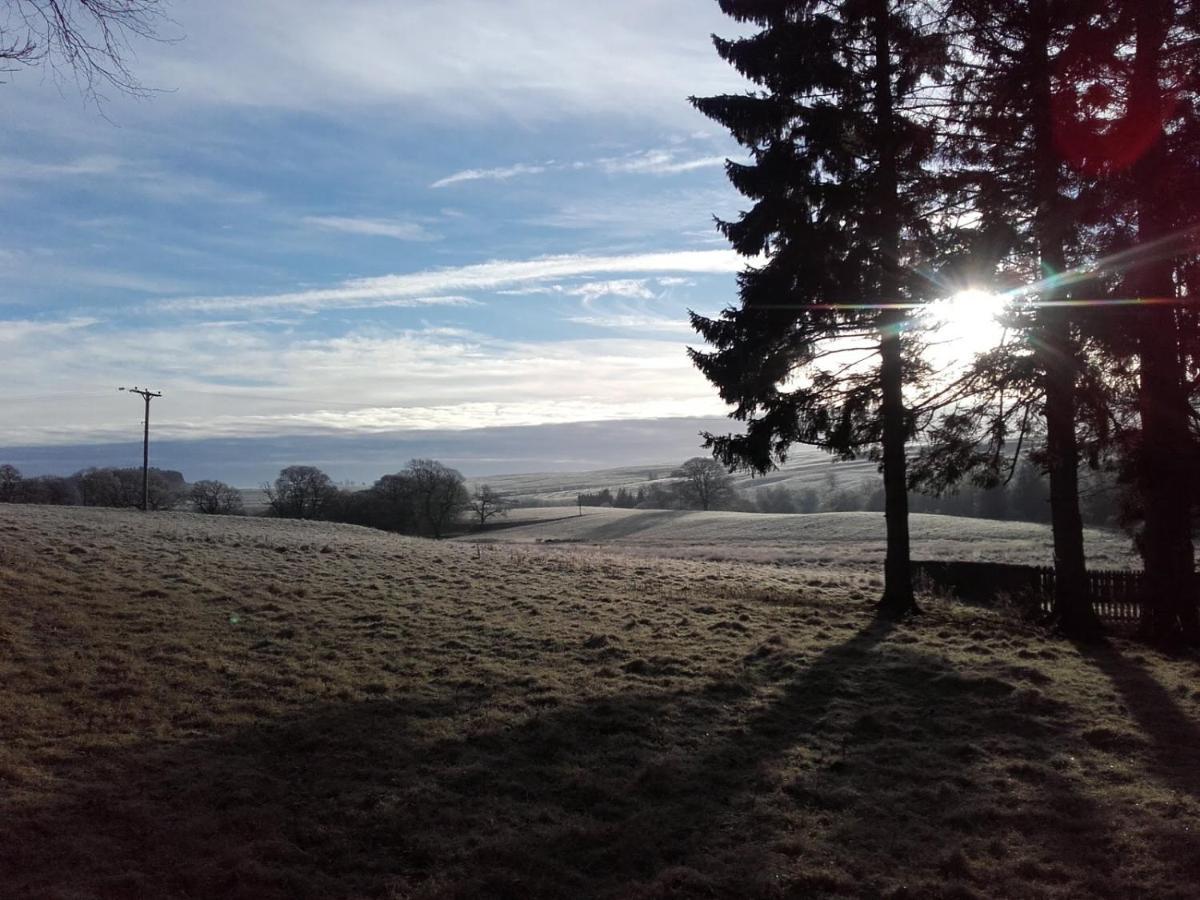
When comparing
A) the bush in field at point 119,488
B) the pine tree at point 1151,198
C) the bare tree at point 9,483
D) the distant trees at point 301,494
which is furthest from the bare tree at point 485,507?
the pine tree at point 1151,198

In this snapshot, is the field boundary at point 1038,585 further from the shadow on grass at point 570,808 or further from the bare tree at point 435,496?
the bare tree at point 435,496

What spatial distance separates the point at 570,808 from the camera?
6.30 meters

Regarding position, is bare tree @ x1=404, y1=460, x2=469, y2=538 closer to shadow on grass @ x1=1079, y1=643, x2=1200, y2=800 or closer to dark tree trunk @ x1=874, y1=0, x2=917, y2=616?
dark tree trunk @ x1=874, y1=0, x2=917, y2=616

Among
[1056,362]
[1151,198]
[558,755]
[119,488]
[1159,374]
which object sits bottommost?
[558,755]

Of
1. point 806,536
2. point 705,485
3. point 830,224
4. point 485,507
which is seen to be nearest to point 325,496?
point 485,507

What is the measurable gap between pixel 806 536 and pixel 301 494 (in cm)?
5148

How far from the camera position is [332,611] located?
13.4 m

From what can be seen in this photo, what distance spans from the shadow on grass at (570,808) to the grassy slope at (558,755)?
3 centimetres

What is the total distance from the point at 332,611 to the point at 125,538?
1170 cm

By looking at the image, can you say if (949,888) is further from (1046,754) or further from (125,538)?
(125,538)

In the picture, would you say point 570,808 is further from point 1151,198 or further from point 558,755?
point 1151,198

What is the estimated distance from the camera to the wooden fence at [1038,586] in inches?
633

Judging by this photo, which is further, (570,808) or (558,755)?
(558,755)

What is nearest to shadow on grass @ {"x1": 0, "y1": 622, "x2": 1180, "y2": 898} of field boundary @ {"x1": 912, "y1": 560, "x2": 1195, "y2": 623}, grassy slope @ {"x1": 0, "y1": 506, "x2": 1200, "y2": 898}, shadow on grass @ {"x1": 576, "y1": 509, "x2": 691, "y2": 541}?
grassy slope @ {"x1": 0, "y1": 506, "x2": 1200, "y2": 898}
